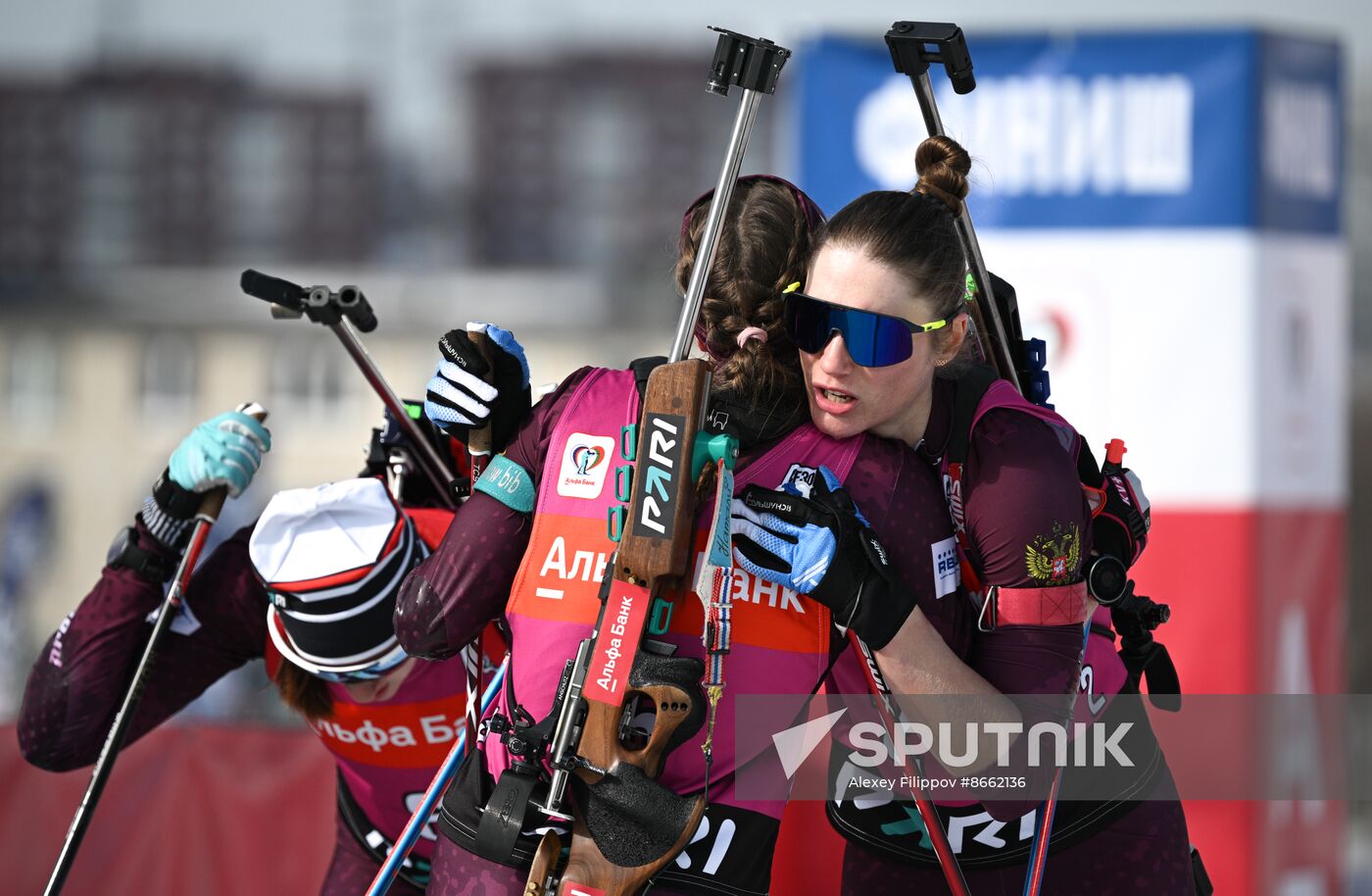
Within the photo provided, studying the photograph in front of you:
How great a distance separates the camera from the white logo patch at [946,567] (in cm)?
240

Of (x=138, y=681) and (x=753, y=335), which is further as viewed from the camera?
(x=138, y=681)

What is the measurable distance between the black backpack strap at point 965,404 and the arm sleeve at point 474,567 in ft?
1.98

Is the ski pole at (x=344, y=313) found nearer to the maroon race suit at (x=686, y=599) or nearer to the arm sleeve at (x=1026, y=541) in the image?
the maroon race suit at (x=686, y=599)

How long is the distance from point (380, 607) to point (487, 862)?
94 centimetres

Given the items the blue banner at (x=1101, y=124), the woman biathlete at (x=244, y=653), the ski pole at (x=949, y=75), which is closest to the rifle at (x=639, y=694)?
the ski pole at (x=949, y=75)

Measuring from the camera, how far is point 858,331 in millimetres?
2363

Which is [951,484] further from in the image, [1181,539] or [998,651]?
[1181,539]

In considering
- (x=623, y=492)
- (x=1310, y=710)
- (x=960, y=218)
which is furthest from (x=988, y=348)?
(x=1310, y=710)

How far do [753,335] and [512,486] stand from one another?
0.45 metres

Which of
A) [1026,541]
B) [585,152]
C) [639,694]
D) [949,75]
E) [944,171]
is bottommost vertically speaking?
[639,694]

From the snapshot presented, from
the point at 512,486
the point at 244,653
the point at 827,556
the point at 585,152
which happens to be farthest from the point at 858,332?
the point at 585,152

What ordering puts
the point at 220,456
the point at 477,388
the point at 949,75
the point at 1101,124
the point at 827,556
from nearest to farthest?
1. the point at 827,556
2. the point at 477,388
3. the point at 949,75
4. the point at 220,456
5. the point at 1101,124

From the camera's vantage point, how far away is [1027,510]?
93.4 inches

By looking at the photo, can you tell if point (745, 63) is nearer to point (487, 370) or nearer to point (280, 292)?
point (487, 370)
